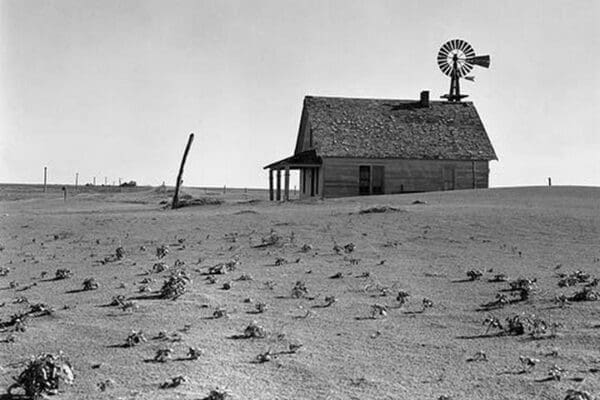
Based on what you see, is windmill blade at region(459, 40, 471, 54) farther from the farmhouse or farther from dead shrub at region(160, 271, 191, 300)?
dead shrub at region(160, 271, 191, 300)

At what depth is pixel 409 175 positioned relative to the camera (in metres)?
39.4

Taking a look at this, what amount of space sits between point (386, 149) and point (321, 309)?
28.8 m

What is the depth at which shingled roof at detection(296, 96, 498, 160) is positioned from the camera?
39062 millimetres

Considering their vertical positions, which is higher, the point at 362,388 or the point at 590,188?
the point at 590,188

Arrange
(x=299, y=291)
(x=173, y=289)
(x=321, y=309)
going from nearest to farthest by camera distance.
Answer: (x=321, y=309), (x=173, y=289), (x=299, y=291)

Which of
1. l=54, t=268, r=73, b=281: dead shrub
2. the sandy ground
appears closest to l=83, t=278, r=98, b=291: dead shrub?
the sandy ground

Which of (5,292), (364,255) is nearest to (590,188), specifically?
(364,255)

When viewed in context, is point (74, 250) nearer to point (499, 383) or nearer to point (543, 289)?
point (543, 289)

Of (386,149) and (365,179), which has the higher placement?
(386,149)

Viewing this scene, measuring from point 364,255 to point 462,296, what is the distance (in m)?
4.09

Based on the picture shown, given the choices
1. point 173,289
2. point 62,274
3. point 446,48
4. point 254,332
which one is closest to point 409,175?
point 446,48

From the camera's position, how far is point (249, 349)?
878 centimetres

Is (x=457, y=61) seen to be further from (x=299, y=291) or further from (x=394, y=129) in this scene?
(x=299, y=291)

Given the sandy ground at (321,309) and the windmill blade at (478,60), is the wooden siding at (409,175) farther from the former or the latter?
the sandy ground at (321,309)
